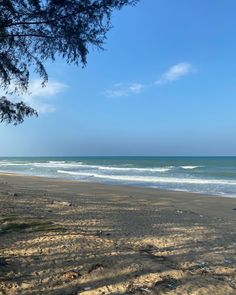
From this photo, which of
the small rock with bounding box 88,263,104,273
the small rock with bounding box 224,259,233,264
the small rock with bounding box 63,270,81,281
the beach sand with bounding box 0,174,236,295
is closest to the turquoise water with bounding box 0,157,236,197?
the beach sand with bounding box 0,174,236,295

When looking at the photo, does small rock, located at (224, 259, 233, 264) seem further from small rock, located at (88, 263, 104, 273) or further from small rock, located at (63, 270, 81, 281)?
small rock, located at (63, 270, 81, 281)

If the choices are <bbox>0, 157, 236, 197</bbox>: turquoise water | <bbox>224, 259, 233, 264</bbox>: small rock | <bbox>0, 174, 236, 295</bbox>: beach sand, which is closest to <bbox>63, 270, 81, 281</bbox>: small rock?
<bbox>0, 174, 236, 295</bbox>: beach sand

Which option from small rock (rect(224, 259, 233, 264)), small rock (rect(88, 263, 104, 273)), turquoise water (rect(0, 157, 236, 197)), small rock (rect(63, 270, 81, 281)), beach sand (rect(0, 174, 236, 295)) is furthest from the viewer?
turquoise water (rect(0, 157, 236, 197))

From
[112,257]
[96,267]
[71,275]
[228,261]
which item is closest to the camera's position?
[71,275]

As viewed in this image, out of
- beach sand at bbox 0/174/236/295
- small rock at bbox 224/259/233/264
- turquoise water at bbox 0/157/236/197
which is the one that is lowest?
turquoise water at bbox 0/157/236/197

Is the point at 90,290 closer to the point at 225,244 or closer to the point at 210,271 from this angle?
the point at 210,271

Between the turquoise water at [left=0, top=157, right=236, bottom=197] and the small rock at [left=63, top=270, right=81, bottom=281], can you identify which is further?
the turquoise water at [left=0, top=157, right=236, bottom=197]

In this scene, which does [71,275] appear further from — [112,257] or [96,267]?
[112,257]

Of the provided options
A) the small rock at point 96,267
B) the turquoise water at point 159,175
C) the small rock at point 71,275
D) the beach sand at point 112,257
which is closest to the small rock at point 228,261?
the beach sand at point 112,257

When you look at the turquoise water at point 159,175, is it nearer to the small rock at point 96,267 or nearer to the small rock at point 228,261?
the small rock at point 228,261

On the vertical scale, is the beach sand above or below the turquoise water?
above

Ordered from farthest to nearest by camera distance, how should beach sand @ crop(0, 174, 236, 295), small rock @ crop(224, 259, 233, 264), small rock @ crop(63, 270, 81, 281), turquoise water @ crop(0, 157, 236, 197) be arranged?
turquoise water @ crop(0, 157, 236, 197) < small rock @ crop(224, 259, 233, 264) < small rock @ crop(63, 270, 81, 281) < beach sand @ crop(0, 174, 236, 295)

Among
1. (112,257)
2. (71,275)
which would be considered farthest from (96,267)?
(112,257)

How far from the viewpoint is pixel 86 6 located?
20.7ft
